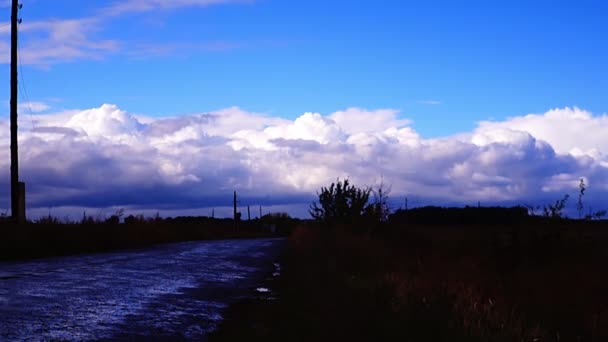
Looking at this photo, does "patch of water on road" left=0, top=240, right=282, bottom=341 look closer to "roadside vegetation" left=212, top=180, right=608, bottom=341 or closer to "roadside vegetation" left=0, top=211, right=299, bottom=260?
"roadside vegetation" left=212, top=180, right=608, bottom=341

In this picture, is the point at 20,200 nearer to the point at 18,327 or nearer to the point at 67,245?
the point at 67,245

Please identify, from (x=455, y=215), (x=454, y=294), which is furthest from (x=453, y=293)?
(x=455, y=215)

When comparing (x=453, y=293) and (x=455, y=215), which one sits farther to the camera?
(x=455, y=215)

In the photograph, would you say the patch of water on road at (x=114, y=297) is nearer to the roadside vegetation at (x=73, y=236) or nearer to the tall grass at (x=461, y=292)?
the tall grass at (x=461, y=292)

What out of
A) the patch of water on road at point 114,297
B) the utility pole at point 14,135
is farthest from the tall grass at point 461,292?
the utility pole at point 14,135

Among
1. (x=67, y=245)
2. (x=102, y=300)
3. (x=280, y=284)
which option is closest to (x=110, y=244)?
(x=67, y=245)

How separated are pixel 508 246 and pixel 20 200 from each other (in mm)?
20458

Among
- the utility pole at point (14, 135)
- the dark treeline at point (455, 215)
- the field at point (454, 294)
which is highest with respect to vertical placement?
the utility pole at point (14, 135)

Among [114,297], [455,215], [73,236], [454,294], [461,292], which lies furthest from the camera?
[455,215]

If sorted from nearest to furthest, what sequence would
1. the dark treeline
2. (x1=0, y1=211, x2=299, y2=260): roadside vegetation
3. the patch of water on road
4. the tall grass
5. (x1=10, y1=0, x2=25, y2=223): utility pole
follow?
the tall grass < the patch of water on road < (x1=0, y1=211, x2=299, y2=260): roadside vegetation < (x1=10, y1=0, x2=25, y2=223): utility pole < the dark treeline

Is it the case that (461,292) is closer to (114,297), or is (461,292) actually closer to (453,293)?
(453,293)

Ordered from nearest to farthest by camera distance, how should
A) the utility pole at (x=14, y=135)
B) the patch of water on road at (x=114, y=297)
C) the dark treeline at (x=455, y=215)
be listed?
the patch of water on road at (x=114, y=297) → the utility pole at (x=14, y=135) → the dark treeline at (x=455, y=215)

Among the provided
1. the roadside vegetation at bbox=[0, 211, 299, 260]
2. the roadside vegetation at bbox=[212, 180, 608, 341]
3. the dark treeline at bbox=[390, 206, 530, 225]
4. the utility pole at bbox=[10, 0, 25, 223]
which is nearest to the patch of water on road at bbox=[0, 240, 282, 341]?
the roadside vegetation at bbox=[212, 180, 608, 341]

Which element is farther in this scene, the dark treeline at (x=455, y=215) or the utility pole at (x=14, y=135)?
the dark treeline at (x=455, y=215)
